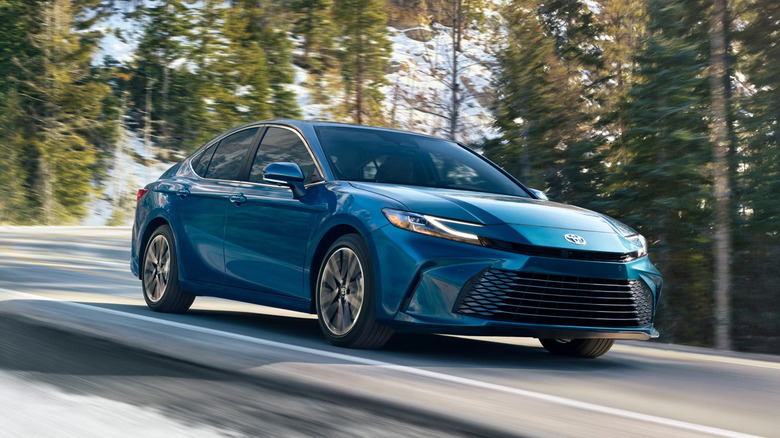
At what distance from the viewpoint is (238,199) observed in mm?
7535

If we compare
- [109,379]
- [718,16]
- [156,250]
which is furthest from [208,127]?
[109,379]

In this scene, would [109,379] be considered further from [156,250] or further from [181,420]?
[156,250]

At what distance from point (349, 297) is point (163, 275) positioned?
9.36 feet

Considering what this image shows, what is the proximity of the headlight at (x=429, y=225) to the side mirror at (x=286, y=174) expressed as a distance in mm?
1006

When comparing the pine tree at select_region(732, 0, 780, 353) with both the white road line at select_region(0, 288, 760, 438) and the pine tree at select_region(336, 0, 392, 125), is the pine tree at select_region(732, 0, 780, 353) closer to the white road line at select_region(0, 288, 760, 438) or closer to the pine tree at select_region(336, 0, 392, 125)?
the white road line at select_region(0, 288, 760, 438)

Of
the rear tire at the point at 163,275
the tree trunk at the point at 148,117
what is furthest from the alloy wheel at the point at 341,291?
the tree trunk at the point at 148,117

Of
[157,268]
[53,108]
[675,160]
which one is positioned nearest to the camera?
[157,268]

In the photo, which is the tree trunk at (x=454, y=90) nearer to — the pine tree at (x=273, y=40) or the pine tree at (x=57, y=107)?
the pine tree at (x=273, y=40)

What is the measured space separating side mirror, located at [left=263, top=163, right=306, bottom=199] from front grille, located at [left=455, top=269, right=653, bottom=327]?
1628mm

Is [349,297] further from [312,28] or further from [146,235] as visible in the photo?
[312,28]

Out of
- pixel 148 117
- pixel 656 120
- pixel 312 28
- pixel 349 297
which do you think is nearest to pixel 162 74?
pixel 148 117

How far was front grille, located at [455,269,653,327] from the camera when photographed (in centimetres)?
569

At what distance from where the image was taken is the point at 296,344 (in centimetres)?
643

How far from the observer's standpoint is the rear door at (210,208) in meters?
7.74
